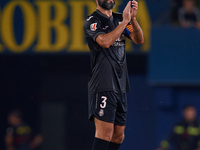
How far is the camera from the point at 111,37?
156 inches

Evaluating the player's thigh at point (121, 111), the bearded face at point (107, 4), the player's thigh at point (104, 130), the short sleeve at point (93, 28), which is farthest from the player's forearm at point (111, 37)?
the player's thigh at point (104, 130)

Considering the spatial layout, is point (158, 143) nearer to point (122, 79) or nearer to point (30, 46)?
point (30, 46)

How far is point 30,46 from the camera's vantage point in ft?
30.6

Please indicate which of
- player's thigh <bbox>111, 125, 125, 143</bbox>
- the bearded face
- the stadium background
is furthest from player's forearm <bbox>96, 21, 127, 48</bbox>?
the stadium background

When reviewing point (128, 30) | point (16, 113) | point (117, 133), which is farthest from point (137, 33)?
point (16, 113)

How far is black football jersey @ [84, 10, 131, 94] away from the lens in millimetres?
4168

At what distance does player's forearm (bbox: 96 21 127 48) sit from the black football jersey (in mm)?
119

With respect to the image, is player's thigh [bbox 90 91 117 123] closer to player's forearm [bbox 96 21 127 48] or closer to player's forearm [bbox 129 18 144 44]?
player's forearm [bbox 96 21 127 48]

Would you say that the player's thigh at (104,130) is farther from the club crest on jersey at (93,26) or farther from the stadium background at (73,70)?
the stadium background at (73,70)

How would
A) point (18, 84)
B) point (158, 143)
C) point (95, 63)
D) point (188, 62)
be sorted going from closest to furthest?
1. point (95, 63)
2. point (188, 62)
3. point (158, 143)
4. point (18, 84)

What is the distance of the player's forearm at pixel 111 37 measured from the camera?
156 inches

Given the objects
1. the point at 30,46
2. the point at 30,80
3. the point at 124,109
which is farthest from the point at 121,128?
the point at 30,80

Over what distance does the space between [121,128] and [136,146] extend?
5.10 meters

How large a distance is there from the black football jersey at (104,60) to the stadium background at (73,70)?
155 inches
